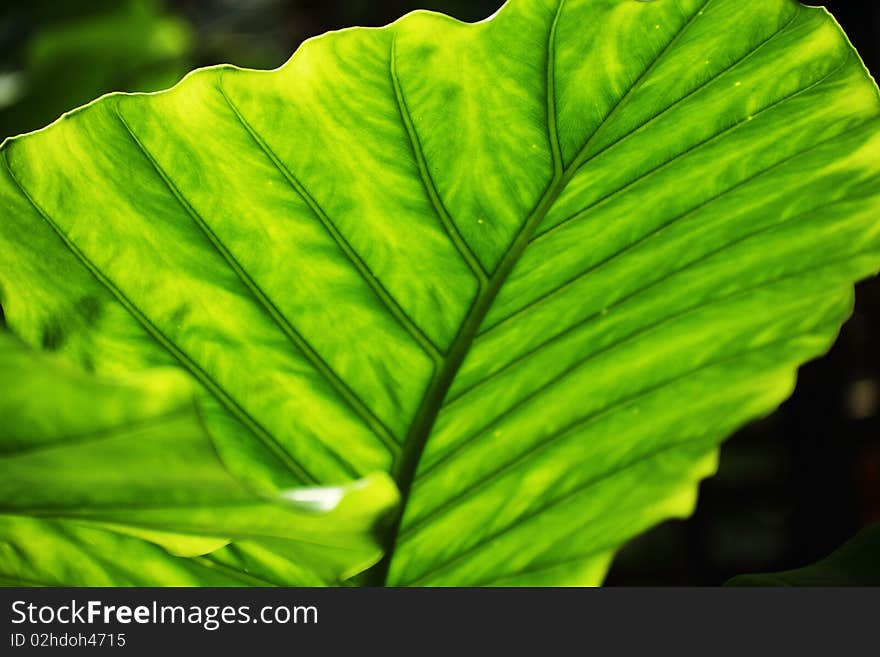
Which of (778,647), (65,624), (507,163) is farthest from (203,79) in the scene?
(778,647)

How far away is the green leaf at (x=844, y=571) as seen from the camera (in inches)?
18.5

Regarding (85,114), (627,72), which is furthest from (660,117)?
(85,114)

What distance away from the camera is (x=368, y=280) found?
0.46m

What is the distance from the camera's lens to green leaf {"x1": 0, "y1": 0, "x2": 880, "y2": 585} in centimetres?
43

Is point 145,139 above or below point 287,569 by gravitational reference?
above

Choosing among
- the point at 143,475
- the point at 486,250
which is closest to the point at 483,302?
the point at 486,250

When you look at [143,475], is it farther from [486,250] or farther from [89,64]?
[89,64]

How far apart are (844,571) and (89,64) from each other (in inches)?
57.9

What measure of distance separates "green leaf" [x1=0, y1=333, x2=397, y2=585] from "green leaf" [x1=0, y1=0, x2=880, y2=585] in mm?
111

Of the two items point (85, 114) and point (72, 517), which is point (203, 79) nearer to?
point (85, 114)

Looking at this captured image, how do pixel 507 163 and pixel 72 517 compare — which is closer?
pixel 72 517

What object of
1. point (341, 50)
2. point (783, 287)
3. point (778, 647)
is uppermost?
point (341, 50)

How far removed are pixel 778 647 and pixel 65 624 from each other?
1.01ft

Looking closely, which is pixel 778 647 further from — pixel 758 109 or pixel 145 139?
pixel 145 139
